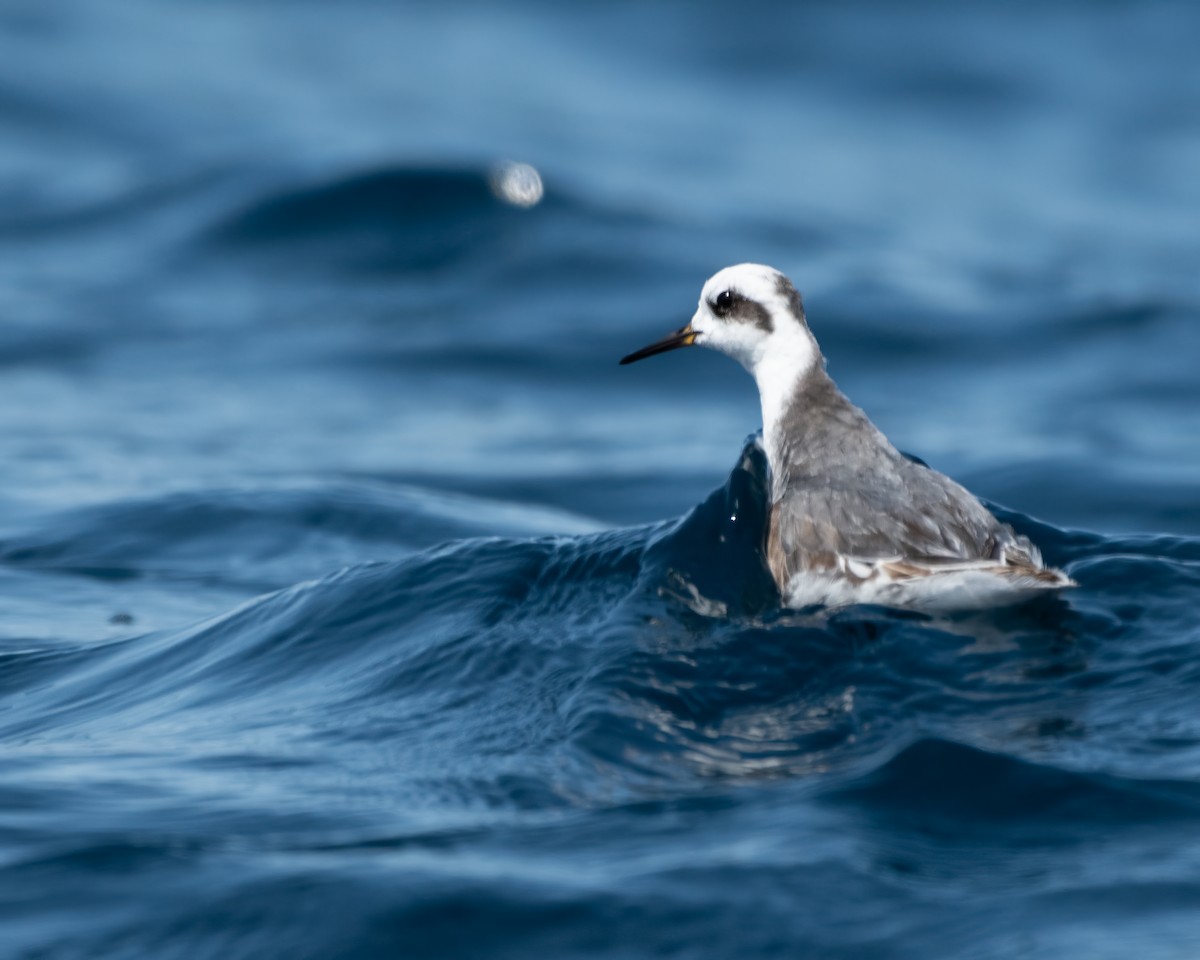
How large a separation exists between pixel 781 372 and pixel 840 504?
1.36 metres

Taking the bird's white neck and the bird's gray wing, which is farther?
the bird's white neck

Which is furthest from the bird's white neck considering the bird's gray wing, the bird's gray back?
the bird's gray wing

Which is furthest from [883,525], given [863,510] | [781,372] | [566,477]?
[566,477]

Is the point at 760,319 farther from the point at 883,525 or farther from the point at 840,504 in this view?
the point at 883,525

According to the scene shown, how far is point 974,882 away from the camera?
4.94 m

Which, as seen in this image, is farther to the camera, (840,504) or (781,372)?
(781,372)

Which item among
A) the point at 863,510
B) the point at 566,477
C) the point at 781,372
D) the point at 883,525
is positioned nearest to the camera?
the point at 883,525

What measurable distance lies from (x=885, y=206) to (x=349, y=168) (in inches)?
259

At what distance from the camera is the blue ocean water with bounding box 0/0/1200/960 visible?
5102 millimetres

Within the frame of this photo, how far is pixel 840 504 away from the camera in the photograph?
6828 mm

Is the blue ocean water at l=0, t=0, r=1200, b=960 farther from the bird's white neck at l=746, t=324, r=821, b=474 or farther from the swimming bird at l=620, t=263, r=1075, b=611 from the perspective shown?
the bird's white neck at l=746, t=324, r=821, b=474

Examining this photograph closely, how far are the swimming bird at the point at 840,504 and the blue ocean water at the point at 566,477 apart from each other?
213 millimetres

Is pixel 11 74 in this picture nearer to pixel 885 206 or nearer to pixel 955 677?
pixel 885 206

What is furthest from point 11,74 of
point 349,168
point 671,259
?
point 671,259
